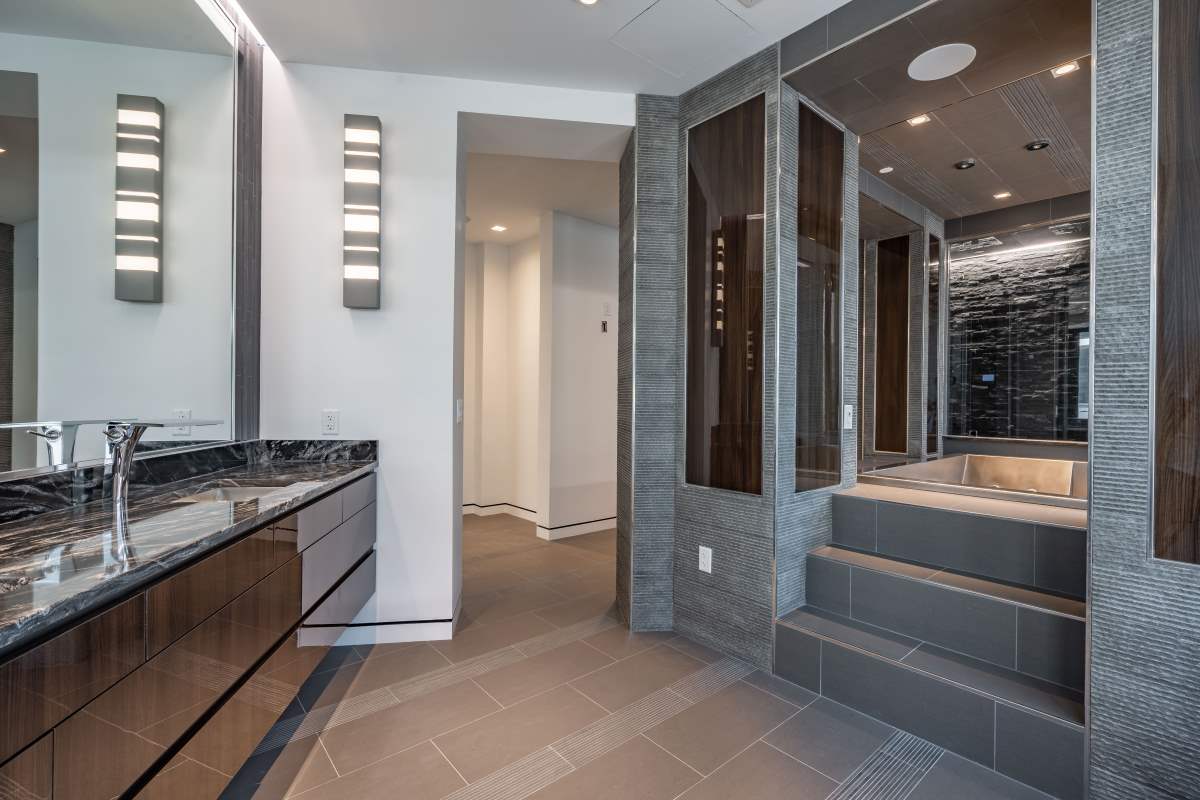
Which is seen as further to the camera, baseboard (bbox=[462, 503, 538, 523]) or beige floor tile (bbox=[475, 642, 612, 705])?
baseboard (bbox=[462, 503, 538, 523])

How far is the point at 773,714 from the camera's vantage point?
205 cm

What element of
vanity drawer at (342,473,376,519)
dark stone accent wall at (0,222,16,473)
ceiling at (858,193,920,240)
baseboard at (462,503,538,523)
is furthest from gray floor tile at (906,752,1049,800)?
baseboard at (462,503,538,523)

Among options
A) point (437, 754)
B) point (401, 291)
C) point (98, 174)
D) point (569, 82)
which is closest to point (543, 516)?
point (401, 291)

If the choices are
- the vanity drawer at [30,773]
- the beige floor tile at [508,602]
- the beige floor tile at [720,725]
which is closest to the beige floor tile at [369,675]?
the beige floor tile at [508,602]

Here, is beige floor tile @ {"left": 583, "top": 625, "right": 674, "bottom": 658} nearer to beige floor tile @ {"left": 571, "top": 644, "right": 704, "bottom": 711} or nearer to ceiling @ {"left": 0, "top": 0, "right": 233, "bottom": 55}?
beige floor tile @ {"left": 571, "top": 644, "right": 704, "bottom": 711}

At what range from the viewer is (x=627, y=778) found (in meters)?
1.69

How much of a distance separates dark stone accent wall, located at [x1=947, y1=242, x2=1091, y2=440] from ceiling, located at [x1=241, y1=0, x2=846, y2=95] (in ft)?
7.69

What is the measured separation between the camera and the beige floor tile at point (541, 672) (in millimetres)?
2195

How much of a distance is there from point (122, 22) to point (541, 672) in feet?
9.08

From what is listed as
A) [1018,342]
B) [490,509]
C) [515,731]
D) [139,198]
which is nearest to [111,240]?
[139,198]

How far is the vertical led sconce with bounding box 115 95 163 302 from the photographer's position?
69.0 inches

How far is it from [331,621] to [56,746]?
127 cm

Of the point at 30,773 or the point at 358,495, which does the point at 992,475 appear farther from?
the point at 30,773

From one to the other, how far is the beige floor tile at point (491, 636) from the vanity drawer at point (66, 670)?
5.35 feet
